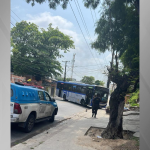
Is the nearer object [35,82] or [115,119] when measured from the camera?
[115,119]

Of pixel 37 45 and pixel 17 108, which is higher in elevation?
pixel 37 45

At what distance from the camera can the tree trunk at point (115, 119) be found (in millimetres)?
5857

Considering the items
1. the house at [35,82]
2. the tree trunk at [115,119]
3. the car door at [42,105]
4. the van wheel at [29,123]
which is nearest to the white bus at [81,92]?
the house at [35,82]

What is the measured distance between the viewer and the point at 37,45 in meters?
12.7

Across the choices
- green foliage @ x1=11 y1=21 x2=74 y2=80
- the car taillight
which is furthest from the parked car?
green foliage @ x1=11 y1=21 x2=74 y2=80

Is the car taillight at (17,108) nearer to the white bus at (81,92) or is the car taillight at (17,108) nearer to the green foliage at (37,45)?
the green foliage at (37,45)

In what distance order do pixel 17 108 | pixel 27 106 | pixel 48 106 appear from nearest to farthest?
pixel 17 108, pixel 27 106, pixel 48 106

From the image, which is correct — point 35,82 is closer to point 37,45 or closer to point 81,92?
point 81,92

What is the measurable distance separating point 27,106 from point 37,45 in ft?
24.6

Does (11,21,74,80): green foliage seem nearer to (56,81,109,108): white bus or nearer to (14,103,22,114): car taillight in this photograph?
(56,81,109,108): white bus

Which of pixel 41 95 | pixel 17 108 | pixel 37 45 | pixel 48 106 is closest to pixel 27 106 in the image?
pixel 17 108

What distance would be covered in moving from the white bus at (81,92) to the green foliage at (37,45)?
434cm
